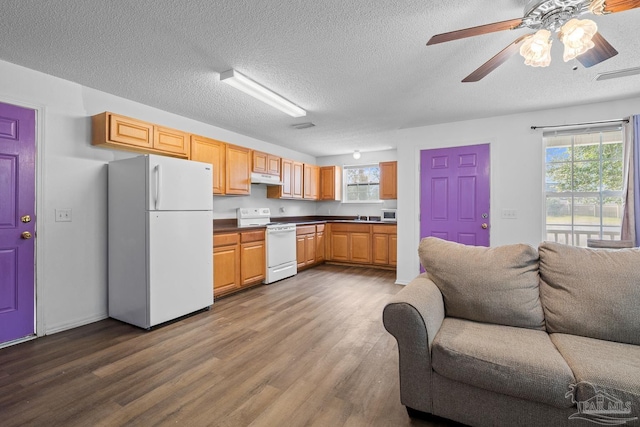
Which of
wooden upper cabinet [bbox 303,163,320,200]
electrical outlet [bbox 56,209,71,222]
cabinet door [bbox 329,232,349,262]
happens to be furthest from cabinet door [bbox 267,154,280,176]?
electrical outlet [bbox 56,209,71,222]

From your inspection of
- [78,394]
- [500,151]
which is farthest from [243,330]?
[500,151]

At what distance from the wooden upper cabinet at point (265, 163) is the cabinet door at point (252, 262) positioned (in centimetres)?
123

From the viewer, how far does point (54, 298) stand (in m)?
2.69

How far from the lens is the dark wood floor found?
5.31 feet

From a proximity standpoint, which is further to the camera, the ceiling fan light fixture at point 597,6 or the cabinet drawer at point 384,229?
the cabinet drawer at point 384,229

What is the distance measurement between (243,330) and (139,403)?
3.59 ft

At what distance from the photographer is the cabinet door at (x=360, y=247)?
561 cm

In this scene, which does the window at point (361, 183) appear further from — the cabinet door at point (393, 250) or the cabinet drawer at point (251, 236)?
the cabinet drawer at point (251, 236)

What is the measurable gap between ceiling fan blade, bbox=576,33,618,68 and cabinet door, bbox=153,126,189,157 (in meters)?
3.74

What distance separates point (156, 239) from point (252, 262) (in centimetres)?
159

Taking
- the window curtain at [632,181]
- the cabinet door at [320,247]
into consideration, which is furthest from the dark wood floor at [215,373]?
the window curtain at [632,181]

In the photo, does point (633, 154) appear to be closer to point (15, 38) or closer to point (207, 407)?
point (207, 407)

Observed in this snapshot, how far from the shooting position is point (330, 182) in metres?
6.36

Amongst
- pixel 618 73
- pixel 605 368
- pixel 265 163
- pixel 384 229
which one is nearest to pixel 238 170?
pixel 265 163
